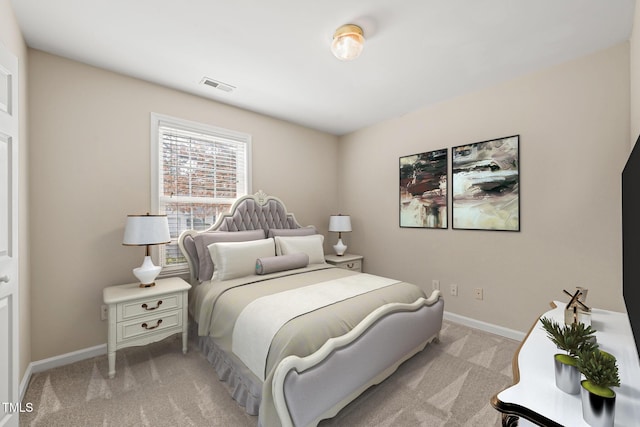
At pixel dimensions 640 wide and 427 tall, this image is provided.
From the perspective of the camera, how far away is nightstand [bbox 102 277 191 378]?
203 cm

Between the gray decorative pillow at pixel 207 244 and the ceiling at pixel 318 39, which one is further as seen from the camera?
the gray decorative pillow at pixel 207 244

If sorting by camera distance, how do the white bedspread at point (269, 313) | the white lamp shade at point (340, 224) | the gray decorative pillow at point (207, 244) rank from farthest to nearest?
the white lamp shade at point (340, 224), the gray decorative pillow at point (207, 244), the white bedspread at point (269, 313)

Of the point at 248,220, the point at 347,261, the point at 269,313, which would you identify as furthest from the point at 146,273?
the point at 347,261

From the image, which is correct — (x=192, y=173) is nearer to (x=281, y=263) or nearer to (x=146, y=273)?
(x=146, y=273)

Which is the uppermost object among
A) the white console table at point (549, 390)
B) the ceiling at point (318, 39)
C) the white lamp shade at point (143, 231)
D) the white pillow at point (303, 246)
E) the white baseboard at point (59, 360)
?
the ceiling at point (318, 39)

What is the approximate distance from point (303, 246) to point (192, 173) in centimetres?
148

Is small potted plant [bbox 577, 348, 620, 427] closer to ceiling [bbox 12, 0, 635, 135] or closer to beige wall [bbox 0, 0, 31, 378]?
ceiling [bbox 12, 0, 635, 135]

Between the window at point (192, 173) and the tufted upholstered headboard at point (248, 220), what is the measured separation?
0.16 m

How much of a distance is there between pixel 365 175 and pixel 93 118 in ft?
10.4

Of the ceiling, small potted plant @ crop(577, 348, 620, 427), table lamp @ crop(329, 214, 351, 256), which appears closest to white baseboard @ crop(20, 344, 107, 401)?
the ceiling

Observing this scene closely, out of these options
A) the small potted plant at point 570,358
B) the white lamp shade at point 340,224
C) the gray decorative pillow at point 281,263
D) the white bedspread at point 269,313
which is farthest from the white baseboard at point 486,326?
the small potted plant at point 570,358

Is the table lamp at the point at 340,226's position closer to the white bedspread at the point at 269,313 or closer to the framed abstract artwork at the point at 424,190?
the framed abstract artwork at the point at 424,190

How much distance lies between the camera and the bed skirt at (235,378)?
1.63 meters

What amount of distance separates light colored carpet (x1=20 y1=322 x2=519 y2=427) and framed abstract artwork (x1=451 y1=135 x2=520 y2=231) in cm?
122
